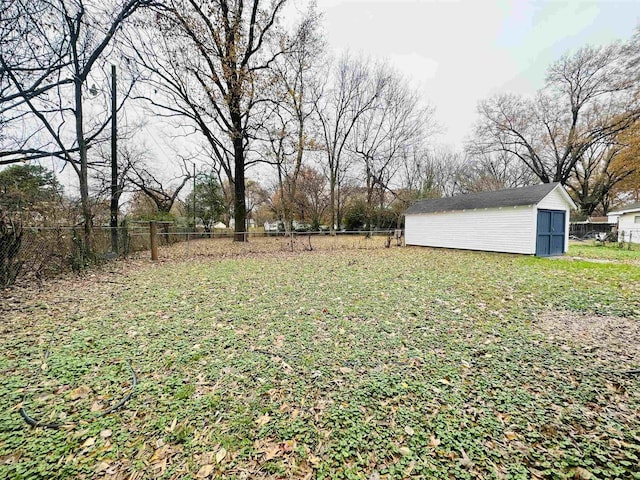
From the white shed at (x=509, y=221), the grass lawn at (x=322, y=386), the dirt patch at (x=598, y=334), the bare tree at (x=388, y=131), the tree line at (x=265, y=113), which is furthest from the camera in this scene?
the bare tree at (x=388, y=131)

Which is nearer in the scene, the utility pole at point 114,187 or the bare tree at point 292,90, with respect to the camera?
the utility pole at point 114,187

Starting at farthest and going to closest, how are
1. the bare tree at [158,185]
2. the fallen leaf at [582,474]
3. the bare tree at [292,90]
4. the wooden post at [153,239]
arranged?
1. the bare tree at [158,185]
2. the bare tree at [292,90]
3. the wooden post at [153,239]
4. the fallen leaf at [582,474]

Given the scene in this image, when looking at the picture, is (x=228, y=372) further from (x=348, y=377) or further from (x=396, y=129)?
(x=396, y=129)

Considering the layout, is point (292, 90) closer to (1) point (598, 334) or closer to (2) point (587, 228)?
(1) point (598, 334)

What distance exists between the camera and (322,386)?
90.0 inches

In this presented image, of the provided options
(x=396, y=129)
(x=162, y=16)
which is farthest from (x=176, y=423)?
(x=396, y=129)

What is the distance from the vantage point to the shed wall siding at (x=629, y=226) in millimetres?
16875

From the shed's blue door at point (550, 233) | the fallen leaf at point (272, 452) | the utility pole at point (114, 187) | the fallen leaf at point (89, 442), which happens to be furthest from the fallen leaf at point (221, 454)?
the shed's blue door at point (550, 233)

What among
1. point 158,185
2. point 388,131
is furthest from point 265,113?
point 388,131

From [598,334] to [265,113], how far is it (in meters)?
13.1

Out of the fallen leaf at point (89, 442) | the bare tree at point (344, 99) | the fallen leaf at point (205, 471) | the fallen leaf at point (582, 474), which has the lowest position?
the fallen leaf at point (205, 471)

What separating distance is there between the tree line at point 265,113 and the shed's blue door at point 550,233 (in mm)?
9624

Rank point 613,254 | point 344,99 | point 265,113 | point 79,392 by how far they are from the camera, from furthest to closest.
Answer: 1. point 344,99
2. point 265,113
3. point 613,254
4. point 79,392

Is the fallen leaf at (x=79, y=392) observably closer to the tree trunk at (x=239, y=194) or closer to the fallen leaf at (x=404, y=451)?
the fallen leaf at (x=404, y=451)
